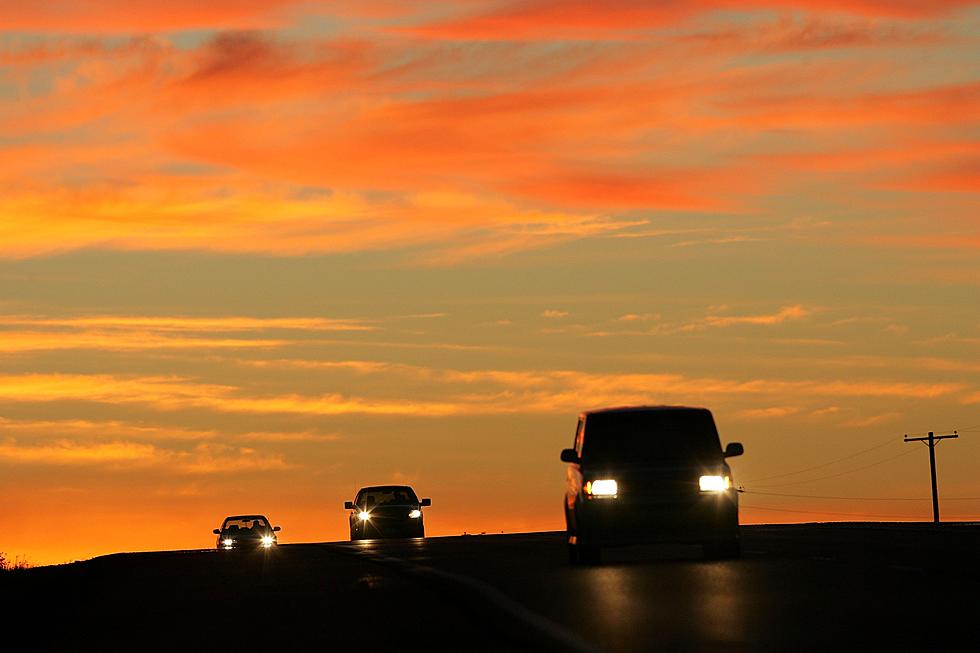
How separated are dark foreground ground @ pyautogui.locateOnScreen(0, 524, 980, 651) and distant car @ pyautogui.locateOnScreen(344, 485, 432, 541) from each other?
2075cm

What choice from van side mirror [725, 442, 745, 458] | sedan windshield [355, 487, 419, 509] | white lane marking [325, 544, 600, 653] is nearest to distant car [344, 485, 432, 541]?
sedan windshield [355, 487, 419, 509]

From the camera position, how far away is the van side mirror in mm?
25750

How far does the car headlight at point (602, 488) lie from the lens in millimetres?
25203

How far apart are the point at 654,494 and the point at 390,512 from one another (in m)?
24.8

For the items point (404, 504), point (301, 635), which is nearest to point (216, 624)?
point (301, 635)

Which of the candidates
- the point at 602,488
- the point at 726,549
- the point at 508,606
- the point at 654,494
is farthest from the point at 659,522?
the point at 508,606

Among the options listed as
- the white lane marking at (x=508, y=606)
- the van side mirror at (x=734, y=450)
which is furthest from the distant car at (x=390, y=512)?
the van side mirror at (x=734, y=450)

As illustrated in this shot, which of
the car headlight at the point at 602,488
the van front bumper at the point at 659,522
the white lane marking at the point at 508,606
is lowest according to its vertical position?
the white lane marking at the point at 508,606

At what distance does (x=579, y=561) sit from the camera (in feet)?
84.0

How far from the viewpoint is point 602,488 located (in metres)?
25.3

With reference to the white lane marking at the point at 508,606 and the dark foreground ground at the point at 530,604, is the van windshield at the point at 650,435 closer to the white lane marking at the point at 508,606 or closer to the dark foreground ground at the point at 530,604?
the dark foreground ground at the point at 530,604

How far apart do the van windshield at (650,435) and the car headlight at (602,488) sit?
696 millimetres

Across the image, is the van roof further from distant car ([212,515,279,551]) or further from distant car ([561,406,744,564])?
distant car ([212,515,279,551])

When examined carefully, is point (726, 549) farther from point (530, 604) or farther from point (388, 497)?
point (388, 497)
